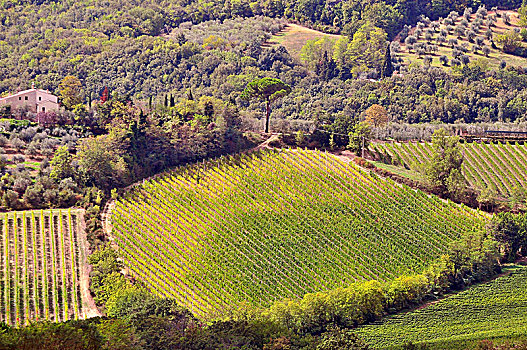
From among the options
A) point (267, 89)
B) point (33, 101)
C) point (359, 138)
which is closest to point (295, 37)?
point (267, 89)

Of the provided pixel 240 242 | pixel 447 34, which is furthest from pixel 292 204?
pixel 447 34

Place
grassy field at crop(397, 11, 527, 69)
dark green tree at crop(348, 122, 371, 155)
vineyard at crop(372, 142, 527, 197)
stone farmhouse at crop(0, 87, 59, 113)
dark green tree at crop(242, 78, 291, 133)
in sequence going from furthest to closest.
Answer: grassy field at crop(397, 11, 527, 69), dark green tree at crop(242, 78, 291, 133), stone farmhouse at crop(0, 87, 59, 113), dark green tree at crop(348, 122, 371, 155), vineyard at crop(372, 142, 527, 197)

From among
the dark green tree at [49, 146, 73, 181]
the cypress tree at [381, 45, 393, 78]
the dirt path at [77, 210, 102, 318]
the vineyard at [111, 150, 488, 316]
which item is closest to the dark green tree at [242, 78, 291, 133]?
the vineyard at [111, 150, 488, 316]

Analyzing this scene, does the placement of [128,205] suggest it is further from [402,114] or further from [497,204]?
[402,114]

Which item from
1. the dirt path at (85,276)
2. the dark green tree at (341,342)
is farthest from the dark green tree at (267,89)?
the dark green tree at (341,342)

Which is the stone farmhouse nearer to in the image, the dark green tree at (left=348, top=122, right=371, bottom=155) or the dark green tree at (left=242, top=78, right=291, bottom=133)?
the dark green tree at (left=242, top=78, right=291, bottom=133)

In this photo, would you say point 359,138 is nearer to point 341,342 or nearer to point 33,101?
point 341,342

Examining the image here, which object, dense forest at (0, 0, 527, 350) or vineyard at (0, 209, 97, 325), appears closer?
dense forest at (0, 0, 527, 350)
